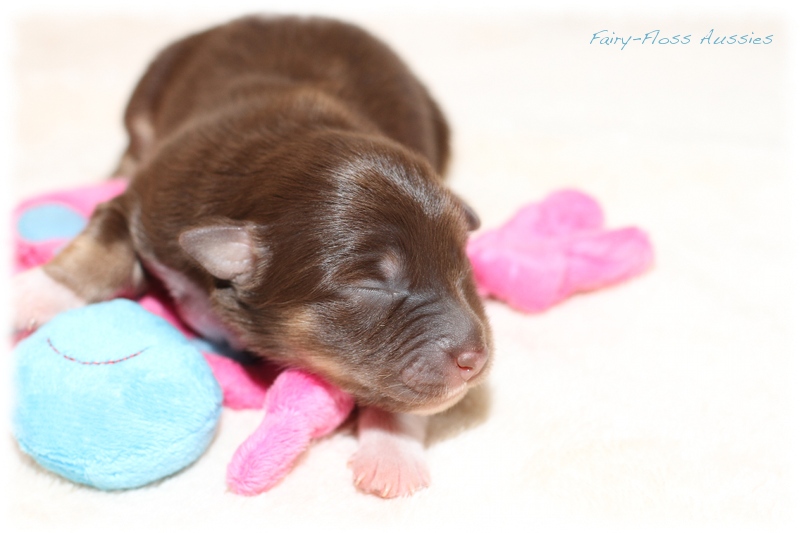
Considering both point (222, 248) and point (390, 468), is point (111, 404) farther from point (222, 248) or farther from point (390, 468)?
point (390, 468)

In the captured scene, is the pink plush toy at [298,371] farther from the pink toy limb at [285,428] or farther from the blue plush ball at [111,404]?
the blue plush ball at [111,404]

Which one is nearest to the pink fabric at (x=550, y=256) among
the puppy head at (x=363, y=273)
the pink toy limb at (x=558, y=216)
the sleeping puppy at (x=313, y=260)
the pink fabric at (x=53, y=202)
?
the pink toy limb at (x=558, y=216)

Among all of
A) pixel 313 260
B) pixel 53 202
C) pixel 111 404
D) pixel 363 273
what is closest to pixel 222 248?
pixel 313 260

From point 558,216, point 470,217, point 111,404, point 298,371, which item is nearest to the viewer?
point 111,404

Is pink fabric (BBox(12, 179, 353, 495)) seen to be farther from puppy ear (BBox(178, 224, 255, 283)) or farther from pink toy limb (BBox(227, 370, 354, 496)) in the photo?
puppy ear (BBox(178, 224, 255, 283))

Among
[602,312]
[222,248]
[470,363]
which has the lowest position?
[602,312]
